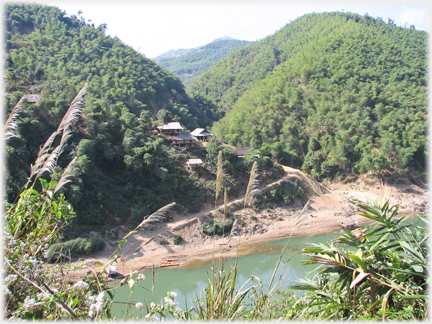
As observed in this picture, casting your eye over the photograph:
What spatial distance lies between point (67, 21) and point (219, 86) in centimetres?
2079

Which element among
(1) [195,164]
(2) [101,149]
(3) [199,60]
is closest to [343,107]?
(1) [195,164]

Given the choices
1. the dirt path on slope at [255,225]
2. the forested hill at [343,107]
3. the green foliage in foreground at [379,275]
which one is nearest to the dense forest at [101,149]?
the dirt path on slope at [255,225]

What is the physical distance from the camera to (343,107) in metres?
27.4

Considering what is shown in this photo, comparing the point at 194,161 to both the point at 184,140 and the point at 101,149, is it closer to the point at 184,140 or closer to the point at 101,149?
the point at 184,140

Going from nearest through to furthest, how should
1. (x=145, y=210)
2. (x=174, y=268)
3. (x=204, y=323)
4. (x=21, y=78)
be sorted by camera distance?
1. (x=204, y=323)
2. (x=174, y=268)
3. (x=145, y=210)
4. (x=21, y=78)

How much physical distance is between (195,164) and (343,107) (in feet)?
52.9

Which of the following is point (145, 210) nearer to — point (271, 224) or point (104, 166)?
point (104, 166)

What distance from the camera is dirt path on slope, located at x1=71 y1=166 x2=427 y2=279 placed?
14380 millimetres

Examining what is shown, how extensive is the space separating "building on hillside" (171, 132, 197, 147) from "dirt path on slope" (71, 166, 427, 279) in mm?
5044

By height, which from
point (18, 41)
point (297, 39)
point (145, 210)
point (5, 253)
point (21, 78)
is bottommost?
point (145, 210)

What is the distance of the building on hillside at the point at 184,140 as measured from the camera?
798 inches

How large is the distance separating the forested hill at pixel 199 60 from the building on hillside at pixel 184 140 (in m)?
65.4

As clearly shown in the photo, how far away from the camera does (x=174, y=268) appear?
13633 mm

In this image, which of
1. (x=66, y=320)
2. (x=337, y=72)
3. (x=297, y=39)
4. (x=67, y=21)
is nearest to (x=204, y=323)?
(x=66, y=320)
